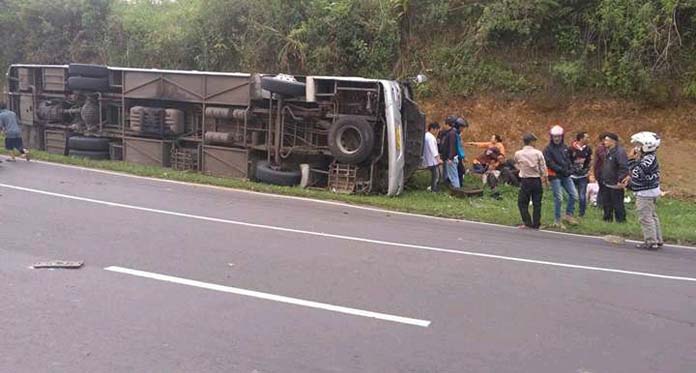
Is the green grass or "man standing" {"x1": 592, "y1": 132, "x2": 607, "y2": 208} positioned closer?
the green grass

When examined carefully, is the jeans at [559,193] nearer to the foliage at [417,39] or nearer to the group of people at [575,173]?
the group of people at [575,173]

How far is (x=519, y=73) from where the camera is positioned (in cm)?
1753

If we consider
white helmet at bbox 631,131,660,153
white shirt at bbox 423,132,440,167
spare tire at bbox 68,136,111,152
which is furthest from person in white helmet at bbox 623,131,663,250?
spare tire at bbox 68,136,111,152

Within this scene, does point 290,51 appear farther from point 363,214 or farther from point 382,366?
point 382,366

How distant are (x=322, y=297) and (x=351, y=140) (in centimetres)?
765

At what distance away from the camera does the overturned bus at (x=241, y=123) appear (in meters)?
13.2

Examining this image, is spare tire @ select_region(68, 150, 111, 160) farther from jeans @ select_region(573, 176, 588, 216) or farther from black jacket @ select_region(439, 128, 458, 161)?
jeans @ select_region(573, 176, 588, 216)

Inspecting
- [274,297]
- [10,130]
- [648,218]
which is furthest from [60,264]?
[10,130]

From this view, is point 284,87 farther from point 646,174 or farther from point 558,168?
point 646,174

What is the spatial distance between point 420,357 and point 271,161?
1015 centimetres

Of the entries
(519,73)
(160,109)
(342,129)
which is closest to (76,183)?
(160,109)

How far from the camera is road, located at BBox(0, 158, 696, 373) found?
4.60 metres

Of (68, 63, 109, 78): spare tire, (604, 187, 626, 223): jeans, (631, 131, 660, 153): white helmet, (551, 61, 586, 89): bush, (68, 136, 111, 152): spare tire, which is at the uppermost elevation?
(551, 61, 586, 89): bush

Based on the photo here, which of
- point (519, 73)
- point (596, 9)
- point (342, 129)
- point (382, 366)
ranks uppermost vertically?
point (596, 9)
